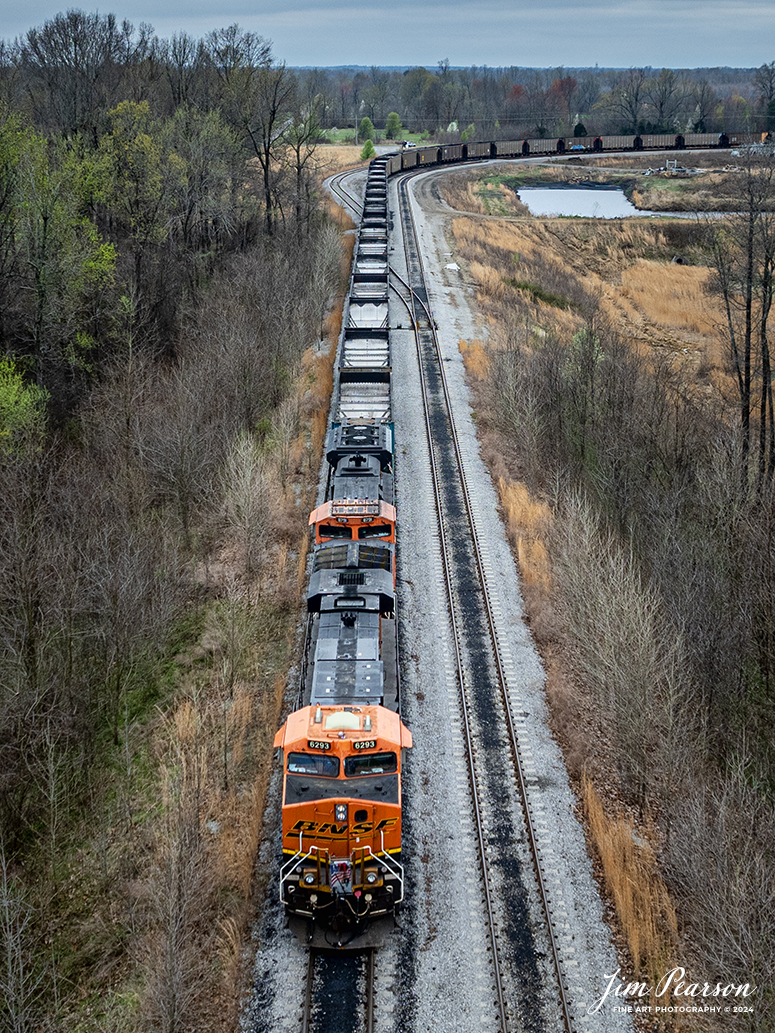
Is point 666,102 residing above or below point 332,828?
above

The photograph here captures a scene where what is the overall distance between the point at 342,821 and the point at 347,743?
4.75 feet

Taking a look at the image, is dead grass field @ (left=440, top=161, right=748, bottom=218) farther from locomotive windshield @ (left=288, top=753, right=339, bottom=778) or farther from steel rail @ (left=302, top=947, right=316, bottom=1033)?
steel rail @ (left=302, top=947, right=316, bottom=1033)

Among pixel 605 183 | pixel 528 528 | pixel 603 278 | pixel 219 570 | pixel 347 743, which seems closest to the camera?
pixel 347 743

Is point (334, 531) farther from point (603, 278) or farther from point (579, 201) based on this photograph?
point (579, 201)

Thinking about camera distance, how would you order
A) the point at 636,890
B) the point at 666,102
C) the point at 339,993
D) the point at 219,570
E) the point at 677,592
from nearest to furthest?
the point at 339,993 → the point at 636,890 → the point at 677,592 → the point at 219,570 → the point at 666,102

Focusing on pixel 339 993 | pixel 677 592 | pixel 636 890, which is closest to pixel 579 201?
pixel 677 592

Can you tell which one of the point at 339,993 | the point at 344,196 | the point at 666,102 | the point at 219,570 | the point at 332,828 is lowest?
the point at 339,993

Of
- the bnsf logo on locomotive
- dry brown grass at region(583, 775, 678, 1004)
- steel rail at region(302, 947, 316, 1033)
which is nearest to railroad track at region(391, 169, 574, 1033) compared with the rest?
dry brown grass at region(583, 775, 678, 1004)

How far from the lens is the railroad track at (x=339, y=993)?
15.0m

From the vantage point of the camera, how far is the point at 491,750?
2191cm

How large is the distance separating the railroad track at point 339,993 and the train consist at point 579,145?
376 ft

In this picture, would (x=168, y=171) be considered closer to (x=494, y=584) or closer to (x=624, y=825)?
(x=494, y=584)

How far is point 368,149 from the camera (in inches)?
4877

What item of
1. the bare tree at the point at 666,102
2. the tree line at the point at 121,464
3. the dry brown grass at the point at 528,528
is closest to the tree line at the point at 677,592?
the dry brown grass at the point at 528,528
